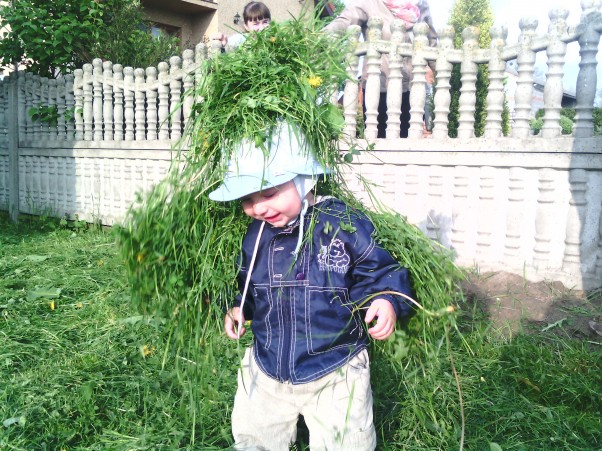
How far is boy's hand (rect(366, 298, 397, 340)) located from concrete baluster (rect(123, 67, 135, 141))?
5.36 m

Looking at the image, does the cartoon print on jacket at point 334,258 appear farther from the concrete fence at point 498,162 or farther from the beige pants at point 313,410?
the concrete fence at point 498,162

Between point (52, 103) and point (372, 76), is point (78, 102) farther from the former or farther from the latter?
point (372, 76)

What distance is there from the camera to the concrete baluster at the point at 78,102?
22.5 ft

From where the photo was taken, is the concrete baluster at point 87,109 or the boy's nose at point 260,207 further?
the concrete baluster at point 87,109

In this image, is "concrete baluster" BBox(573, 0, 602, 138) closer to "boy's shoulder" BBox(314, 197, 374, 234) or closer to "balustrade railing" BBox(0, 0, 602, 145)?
"balustrade railing" BBox(0, 0, 602, 145)

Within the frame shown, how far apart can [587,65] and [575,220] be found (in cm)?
102

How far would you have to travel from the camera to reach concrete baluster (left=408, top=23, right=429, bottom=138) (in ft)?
13.4

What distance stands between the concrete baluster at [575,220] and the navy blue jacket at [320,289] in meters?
2.19

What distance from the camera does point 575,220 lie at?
3.47 meters

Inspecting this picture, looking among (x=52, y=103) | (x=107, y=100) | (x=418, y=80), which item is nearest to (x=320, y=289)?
(x=418, y=80)

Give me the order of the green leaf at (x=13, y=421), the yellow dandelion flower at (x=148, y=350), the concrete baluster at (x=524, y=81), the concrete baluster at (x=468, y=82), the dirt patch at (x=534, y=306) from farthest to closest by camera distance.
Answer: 1. the concrete baluster at (x=468, y=82)
2. the concrete baluster at (x=524, y=81)
3. the dirt patch at (x=534, y=306)
4. the yellow dandelion flower at (x=148, y=350)
5. the green leaf at (x=13, y=421)

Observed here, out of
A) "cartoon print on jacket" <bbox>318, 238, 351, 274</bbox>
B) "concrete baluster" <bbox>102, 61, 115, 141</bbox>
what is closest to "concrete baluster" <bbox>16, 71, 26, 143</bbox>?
"concrete baluster" <bbox>102, 61, 115, 141</bbox>

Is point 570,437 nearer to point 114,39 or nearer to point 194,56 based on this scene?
point 194,56

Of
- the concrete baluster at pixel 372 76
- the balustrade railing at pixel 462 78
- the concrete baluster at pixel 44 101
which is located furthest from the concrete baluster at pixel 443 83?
the concrete baluster at pixel 44 101
